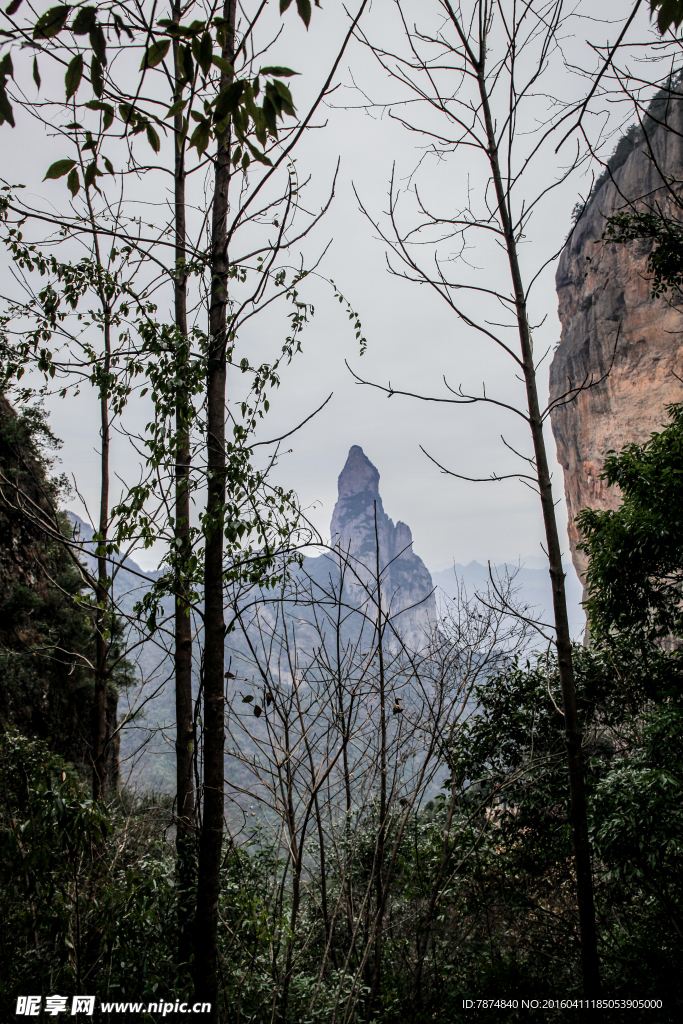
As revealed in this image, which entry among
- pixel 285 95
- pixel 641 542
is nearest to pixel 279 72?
pixel 285 95

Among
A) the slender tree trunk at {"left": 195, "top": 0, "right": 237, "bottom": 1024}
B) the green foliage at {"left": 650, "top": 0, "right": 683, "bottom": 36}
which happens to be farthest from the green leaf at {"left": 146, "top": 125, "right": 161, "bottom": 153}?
the green foliage at {"left": 650, "top": 0, "right": 683, "bottom": 36}

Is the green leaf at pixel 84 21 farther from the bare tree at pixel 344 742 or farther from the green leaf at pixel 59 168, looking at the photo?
the bare tree at pixel 344 742

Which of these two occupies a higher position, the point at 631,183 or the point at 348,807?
the point at 631,183

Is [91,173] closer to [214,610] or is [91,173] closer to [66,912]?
[214,610]

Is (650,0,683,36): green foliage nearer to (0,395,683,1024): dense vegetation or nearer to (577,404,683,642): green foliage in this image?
(0,395,683,1024): dense vegetation

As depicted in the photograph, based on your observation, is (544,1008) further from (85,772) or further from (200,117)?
(85,772)

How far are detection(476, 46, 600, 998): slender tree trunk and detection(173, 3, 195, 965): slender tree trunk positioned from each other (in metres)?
1.41

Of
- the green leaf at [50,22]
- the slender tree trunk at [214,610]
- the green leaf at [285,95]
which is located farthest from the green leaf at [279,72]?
the slender tree trunk at [214,610]

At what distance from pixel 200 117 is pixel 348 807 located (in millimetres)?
2574

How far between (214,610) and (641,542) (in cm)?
477

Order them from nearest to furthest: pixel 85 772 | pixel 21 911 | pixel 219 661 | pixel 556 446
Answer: pixel 219 661 → pixel 21 911 → pixel 85 772 → pixel 556 446

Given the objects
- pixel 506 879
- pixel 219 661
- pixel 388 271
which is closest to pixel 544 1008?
pixel 506 879

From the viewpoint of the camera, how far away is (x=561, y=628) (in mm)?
2184

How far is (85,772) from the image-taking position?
8312 mm
